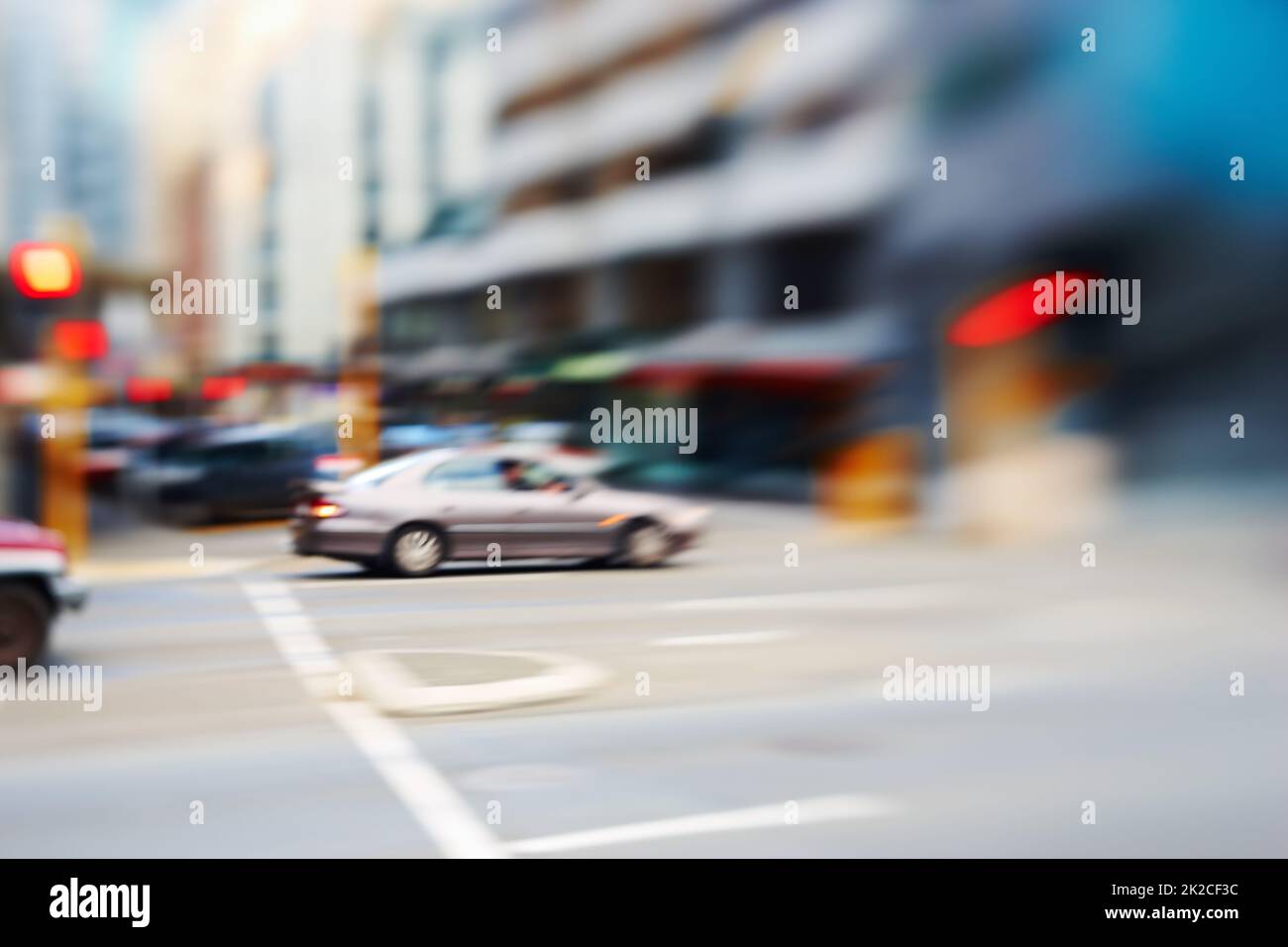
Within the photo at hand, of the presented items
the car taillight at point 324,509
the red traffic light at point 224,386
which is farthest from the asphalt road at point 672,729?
the red traffic light at point 224,386

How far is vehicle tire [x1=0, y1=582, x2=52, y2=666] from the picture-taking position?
294 inches

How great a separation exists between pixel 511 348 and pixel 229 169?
20.0 ft

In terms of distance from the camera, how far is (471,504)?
952cm

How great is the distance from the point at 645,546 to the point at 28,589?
14.6ft

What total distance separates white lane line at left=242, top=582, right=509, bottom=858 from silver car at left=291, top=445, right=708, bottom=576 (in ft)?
2.35

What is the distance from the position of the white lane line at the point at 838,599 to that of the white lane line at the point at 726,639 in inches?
29.5

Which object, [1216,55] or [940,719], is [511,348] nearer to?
[940,719]

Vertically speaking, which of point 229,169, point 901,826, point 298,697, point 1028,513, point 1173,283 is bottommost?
point 901,826

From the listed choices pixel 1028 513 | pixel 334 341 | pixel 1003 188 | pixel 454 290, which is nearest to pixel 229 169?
pixel 334 341

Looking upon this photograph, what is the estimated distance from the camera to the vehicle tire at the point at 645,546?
10484mm

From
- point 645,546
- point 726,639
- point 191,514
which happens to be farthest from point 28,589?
point 191,514

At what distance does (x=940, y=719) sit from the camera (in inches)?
266

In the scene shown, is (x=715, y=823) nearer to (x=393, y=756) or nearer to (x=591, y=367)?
(x=393, y=756)

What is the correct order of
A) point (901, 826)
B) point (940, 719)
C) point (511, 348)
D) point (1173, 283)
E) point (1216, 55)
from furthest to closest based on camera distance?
point (1173, 283), point (1216, 55), point (511, 348), point (940, 719), point (901, 826)
